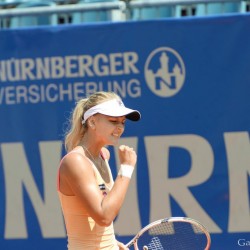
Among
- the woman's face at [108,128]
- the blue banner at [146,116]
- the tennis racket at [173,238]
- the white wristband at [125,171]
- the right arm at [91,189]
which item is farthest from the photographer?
the blue banner at [146,116]

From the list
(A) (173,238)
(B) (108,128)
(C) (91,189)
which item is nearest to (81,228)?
(C) (91,189)

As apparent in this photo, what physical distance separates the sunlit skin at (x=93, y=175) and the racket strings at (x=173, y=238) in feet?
2.39

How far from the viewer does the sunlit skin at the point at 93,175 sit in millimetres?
3082

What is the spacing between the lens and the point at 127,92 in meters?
5.21

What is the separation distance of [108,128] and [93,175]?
0.74 feet

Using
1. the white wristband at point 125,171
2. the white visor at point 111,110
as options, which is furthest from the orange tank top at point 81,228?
the white visor at point 111,110

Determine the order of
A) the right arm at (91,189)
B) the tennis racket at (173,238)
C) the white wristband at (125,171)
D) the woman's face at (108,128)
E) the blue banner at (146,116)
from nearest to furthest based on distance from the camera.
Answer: the right arm at (91,189) < the white wristband at (125,171) < the woman's face at (108,128) < the tennis racket at (173,238) < the blue banner at (146,116)

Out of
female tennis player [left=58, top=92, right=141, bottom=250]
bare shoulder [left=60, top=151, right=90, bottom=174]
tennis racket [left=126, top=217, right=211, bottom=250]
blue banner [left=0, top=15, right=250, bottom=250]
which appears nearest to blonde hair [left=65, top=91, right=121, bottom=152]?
female tennis player [left=58, top=92, right=141, bottom=250]

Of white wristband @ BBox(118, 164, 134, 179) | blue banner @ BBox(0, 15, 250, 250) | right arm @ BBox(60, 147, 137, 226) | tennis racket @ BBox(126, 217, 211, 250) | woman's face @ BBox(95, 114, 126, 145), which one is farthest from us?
blue banner @ BBox(0, 15, 250, 250)

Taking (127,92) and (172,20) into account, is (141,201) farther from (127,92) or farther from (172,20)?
(172,20)

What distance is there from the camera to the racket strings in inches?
Result: 153

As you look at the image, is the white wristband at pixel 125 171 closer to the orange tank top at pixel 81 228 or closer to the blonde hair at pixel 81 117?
the orange tank top at pixel 81 228

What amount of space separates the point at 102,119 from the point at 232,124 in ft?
6.24

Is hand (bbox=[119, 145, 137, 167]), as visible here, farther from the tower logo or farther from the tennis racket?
the tower logo
